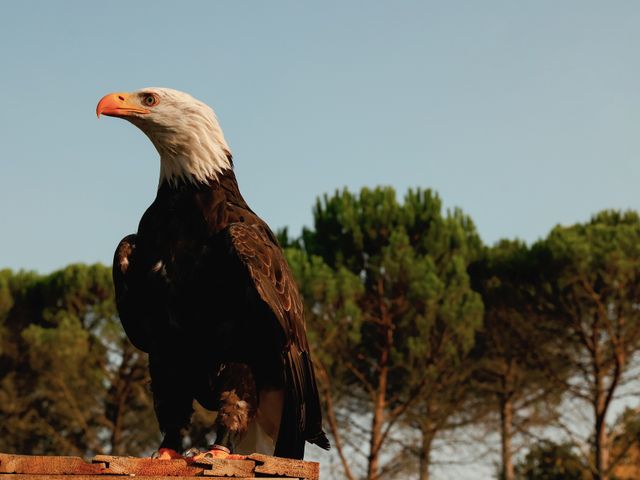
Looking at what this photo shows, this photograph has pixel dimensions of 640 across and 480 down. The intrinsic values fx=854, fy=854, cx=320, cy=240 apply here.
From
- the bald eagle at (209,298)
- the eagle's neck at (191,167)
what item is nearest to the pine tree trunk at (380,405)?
the bald eagle at (209,298)

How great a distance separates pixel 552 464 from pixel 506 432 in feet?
6.76

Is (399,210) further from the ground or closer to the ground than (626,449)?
further from the ground

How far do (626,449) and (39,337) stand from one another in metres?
14.3

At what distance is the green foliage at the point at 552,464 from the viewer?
20500 mm

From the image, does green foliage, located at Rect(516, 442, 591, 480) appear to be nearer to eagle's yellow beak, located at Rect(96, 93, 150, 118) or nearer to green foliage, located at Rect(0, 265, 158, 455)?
green foliage, located at Rect(0, 265, 158, 455)

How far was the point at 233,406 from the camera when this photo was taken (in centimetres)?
379

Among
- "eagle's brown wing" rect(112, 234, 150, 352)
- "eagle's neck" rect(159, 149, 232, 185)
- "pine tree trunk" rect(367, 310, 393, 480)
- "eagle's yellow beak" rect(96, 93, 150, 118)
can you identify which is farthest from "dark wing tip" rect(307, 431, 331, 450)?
"pine tree trunk" rect(367, 310, 393, 480)

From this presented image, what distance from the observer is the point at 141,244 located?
13.3 ft

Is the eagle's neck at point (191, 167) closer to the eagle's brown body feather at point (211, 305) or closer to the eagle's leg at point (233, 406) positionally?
the eagle's brown body feather at point (211, 305)

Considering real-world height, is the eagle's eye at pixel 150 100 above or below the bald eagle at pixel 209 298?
above

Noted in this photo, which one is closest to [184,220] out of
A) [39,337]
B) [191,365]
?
[191,365]

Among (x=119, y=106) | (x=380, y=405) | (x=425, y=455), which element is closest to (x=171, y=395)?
(x=119, y=106)

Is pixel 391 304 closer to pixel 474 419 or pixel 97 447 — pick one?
pixel 474 419

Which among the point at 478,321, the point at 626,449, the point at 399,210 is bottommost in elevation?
the point at 626,449
